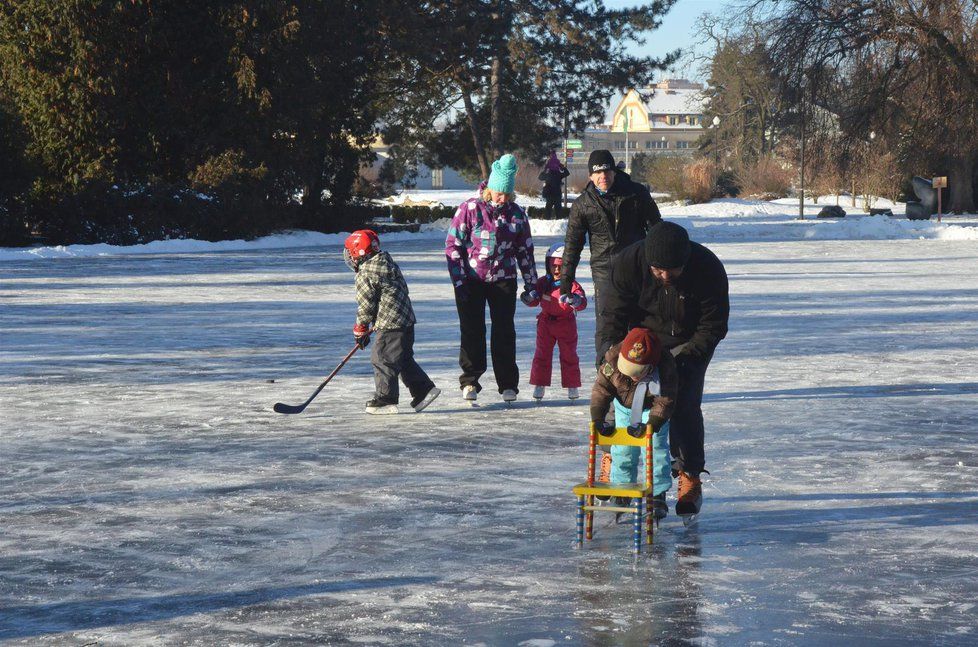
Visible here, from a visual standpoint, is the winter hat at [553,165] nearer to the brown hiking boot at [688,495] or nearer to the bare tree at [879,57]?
the bare tree at [879,57]

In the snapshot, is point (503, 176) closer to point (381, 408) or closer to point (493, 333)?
point (493, 333)

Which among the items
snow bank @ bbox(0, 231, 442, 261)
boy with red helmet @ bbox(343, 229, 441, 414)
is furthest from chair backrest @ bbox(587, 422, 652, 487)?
snow bank @ bbox(0, 231, 442, 261)

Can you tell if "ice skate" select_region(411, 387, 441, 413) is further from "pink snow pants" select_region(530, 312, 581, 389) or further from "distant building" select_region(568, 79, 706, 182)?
"distant building" select_region(568, 79, 706, 182)

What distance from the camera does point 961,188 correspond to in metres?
52.7

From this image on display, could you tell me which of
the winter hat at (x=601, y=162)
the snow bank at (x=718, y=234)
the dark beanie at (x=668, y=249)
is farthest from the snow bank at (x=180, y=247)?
the dark beanie at (x=668, y=249)

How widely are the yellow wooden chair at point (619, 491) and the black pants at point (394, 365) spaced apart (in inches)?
137

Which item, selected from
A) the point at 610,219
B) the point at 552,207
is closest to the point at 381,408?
the point at 610,219

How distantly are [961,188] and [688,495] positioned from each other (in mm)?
50340

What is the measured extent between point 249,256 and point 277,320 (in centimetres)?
1320

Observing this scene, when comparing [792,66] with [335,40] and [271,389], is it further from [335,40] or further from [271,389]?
[271,389]

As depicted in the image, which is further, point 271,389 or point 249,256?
point 249,256

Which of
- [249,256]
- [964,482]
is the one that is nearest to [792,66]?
[249,256]

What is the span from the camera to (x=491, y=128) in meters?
45.1

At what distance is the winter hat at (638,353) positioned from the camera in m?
5.46
